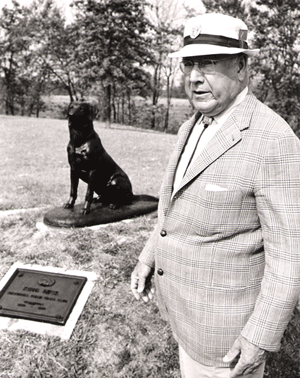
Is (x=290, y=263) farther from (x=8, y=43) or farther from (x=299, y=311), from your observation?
(x=8, y=43)

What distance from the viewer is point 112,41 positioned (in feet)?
76.7

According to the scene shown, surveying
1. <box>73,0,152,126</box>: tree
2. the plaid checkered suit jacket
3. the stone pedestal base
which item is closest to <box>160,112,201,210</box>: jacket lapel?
the plaid checkered suit jacket

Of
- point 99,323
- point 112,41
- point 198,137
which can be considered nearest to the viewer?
point 198,137

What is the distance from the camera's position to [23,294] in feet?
10.9

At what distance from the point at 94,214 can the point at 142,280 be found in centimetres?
243

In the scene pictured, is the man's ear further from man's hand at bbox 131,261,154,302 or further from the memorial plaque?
the memorial plaque

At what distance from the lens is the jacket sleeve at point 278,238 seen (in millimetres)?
1499

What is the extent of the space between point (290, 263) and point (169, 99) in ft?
96.6

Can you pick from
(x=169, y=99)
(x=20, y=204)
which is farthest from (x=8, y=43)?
(x=20, y=204)

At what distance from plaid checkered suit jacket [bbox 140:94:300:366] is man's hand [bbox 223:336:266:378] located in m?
0.04

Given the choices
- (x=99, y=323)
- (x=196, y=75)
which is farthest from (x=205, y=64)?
(x=99, y=323)

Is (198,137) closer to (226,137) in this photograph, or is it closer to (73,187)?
(226,137)

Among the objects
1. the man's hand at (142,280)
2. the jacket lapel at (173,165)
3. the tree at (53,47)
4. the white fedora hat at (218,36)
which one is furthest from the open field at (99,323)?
the tree at (53,47)

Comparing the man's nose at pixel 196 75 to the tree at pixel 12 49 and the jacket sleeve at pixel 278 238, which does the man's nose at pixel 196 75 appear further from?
the tree at pixel 12 49
